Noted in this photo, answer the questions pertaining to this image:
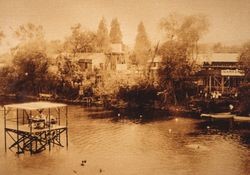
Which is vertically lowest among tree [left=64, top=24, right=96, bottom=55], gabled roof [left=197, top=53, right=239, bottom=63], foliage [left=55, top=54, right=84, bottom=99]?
foliage [left=55, top=54, right=84, bottom=99]

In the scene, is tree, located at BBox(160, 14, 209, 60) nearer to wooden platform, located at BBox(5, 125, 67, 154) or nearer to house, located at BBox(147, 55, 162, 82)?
house, located at BBox(147, 55, 162, 82)

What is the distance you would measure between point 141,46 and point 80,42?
351 centimetres

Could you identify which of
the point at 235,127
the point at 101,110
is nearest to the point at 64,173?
the point at 235,127

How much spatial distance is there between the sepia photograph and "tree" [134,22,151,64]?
0.23 ft

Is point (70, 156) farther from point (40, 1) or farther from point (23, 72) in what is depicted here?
point (23, 72)

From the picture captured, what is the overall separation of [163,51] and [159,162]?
29.4 feet

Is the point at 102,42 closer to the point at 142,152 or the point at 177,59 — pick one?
the point at 177,59

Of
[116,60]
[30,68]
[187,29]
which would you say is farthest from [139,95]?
[30,68]

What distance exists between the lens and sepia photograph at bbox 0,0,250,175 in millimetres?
12336

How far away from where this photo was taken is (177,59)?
19984 millimetres

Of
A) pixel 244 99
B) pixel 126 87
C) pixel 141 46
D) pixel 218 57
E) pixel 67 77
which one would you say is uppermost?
pixel 141 46

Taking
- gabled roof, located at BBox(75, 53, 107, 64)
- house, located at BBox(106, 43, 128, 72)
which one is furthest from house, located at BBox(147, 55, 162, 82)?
gabled roof, located at BBox(75, 53, 107, 64)

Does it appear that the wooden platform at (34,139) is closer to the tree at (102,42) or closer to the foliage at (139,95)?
the foliage at (139,95)

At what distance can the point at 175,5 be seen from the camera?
14133mm
